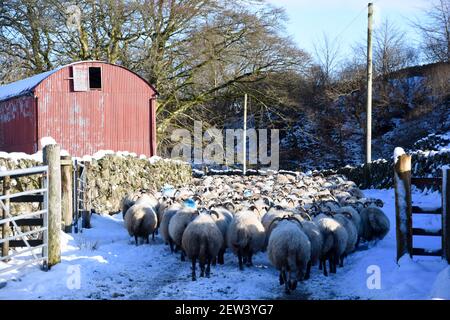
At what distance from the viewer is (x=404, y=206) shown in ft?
26.9

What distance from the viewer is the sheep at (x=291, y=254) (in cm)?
778

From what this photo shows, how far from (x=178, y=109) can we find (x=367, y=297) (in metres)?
24.0

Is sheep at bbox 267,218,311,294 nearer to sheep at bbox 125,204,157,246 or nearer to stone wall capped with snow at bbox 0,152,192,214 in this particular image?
sheep at bbox 125,204,157,246

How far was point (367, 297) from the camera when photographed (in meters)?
6.98

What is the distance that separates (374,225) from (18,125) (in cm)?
1623

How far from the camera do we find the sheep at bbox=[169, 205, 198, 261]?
10.2 metres

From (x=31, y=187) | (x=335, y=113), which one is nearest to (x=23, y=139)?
(x=31, y=187)

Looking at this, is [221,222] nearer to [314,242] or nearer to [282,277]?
[314,242]

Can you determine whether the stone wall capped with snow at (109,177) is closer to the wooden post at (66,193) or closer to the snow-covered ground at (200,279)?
the wooden post at (66,193)

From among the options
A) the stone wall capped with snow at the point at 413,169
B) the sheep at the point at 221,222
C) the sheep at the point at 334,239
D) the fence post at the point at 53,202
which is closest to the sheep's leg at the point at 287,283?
the sheep at the point at 334,239

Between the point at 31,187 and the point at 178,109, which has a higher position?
the point at 178,109

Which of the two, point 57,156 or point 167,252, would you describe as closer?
point 57,156

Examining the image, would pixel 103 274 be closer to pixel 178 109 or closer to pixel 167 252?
pixel 167 252
